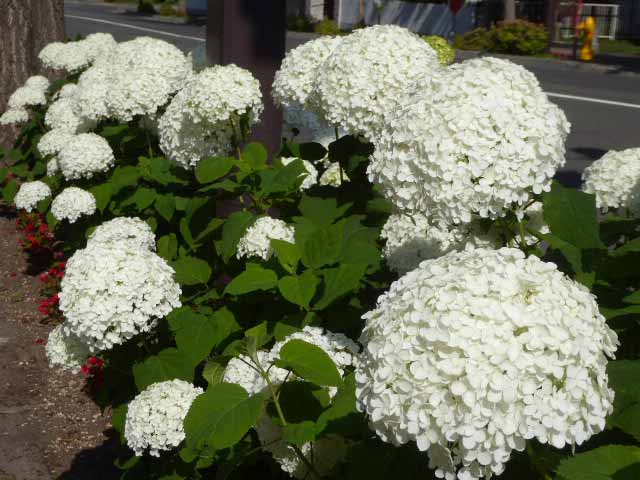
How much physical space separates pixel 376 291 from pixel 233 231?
1.71ft

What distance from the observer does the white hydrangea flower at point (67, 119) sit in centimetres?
551

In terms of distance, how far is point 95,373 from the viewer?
165 inches

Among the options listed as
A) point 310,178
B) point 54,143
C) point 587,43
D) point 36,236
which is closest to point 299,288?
point 310,178

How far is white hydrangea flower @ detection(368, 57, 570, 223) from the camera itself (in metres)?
1.98

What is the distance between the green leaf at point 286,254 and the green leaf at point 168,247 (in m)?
1.04

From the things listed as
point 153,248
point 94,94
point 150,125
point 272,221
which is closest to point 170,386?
point 272,221

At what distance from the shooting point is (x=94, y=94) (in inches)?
193

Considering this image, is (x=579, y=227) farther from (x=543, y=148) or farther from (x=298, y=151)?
(x=298, y=151)

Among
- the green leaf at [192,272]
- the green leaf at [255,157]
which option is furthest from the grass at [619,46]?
the green leaf at [192,272]

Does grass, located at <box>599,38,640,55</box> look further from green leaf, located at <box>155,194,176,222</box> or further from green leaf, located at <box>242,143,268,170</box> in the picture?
green leaf, located at <box>242,143,268,170</box>

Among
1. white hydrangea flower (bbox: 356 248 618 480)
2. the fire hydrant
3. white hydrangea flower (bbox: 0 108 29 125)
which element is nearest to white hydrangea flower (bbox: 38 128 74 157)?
white hydrangea flower (bbox: 0 108 29 125)

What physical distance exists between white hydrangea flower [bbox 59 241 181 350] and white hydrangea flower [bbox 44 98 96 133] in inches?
115

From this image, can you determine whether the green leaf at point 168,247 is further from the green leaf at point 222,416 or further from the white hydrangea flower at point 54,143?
the white hydrangea flower at point 54,143

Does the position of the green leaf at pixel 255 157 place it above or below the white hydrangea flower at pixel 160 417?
above
